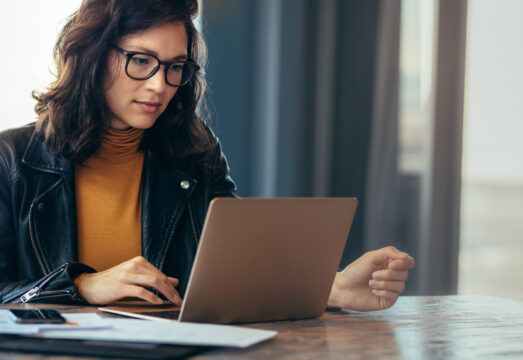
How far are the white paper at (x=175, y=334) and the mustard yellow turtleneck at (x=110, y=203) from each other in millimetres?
726

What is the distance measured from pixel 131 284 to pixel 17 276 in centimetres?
51

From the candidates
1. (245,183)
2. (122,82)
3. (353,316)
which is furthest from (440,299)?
(245,183)

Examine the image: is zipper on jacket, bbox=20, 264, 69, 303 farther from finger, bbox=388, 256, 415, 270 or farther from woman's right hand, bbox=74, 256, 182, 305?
finger, bbox=388, 256, 415, 270

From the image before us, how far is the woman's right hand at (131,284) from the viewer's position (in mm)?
1221

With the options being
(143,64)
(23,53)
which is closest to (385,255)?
(143,64)

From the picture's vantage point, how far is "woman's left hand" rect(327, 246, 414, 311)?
1.30m

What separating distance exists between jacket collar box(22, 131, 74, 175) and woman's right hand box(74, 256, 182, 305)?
0.49 meters

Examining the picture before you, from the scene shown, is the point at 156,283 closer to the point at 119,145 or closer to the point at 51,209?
the point at 51,209

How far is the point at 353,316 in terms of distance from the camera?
126cm

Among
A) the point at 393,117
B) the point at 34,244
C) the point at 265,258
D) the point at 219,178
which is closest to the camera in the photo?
the point at 265,258

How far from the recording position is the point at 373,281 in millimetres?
1301

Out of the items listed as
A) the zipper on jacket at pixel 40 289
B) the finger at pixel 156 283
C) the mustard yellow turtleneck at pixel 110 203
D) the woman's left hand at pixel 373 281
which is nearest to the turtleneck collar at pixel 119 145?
the mustard yellow turtleneck at pixel 110 203

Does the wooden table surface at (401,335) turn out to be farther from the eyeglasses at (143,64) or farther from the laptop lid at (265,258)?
the eyeglasses at (143,64)

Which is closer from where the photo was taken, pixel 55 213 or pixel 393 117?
pixel 55 213
